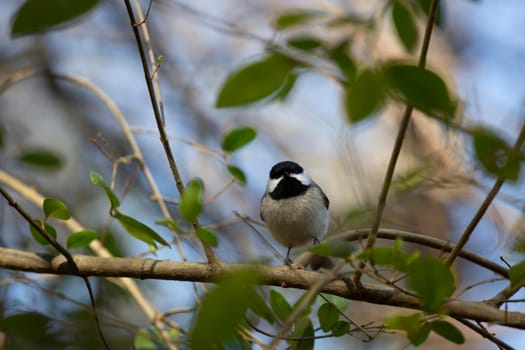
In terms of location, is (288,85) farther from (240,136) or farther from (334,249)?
(240,136)

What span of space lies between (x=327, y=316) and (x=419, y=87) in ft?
3.19

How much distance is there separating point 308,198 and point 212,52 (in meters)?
3.93

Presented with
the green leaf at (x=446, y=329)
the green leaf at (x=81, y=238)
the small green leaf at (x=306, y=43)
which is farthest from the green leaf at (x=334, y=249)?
the green leaf at (x=81, y=238)

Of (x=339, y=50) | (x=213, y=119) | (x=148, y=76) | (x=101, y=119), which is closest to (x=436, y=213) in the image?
(x=213, y=119)

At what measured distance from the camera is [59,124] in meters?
6.20

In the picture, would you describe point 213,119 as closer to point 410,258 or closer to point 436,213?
point 436,213

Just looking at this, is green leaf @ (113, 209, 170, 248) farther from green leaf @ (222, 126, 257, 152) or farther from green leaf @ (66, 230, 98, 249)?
green leaf @ (222, 126, 257, 152)

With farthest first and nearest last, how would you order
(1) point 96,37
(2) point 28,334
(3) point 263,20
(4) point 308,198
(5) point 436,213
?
(3) point 263,20
(1) point 96,37
(5) point 436,213
(4) point 308,198
(2) point 28,334

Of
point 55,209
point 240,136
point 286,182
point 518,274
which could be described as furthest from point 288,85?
point 286,182

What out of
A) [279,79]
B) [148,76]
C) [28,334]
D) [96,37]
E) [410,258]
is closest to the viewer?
[279,79]

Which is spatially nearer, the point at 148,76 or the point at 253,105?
the point at 253,105

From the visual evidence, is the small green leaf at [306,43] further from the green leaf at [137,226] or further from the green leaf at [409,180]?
the green leaf at [137,226]

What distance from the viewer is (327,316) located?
1.47 m

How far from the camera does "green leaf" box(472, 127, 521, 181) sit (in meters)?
0.64
